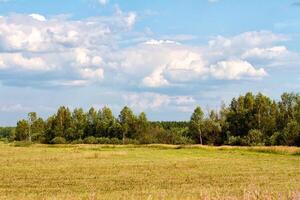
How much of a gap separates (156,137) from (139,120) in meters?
6.10

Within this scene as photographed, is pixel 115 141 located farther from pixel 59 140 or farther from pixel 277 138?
pixel 277 138

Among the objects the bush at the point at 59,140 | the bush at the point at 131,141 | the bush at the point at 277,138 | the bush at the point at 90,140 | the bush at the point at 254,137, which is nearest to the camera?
the bush at the point at 277,138

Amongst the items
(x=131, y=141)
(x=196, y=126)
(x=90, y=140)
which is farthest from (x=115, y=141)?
(x=196, y=126)

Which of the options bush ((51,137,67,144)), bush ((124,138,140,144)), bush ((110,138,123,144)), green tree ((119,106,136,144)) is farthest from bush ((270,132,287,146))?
bush ((51,137,67,144))

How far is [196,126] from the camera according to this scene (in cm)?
11212

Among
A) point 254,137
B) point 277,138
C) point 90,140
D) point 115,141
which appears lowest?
point 277,138

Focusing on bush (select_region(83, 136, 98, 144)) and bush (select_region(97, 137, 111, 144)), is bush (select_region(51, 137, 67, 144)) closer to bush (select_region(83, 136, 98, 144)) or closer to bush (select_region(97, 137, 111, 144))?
bush (select_region(83, 136, 98, 144))

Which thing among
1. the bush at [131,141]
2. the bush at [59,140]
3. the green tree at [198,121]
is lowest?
the bush at [131,141]

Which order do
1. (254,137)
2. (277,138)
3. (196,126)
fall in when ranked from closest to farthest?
(277,138) → (254,137) → (196,126)

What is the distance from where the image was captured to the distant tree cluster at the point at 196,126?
3962 inches

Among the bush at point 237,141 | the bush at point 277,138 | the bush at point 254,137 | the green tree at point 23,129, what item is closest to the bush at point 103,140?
the green tree at point 23,129

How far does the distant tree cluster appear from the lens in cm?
10062

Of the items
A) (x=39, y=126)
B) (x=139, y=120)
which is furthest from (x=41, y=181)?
(x=39, y=126)

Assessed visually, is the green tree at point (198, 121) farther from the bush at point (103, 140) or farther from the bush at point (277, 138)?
the bush at point (103, 140)
